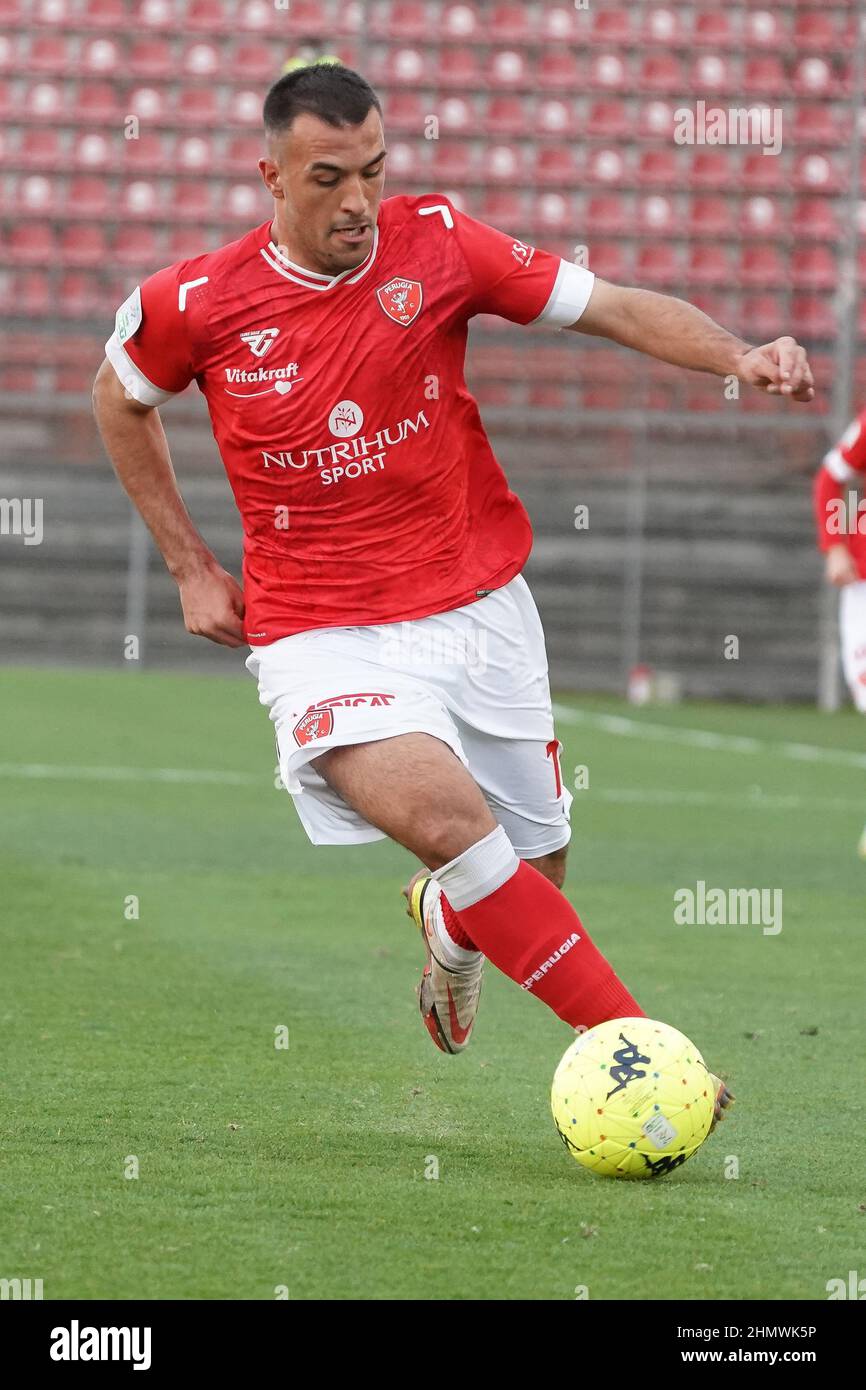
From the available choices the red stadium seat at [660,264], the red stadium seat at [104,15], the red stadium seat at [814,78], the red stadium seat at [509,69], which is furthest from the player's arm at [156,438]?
the red stadium seat at [104,15]

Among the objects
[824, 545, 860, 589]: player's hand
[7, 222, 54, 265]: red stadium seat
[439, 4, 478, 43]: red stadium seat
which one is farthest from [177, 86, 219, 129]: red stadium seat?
[824, 545, 860, 589]: player's hand

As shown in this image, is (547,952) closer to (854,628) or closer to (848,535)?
(848,535)

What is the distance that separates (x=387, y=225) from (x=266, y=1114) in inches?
72.9

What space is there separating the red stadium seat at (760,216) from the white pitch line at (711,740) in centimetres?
801

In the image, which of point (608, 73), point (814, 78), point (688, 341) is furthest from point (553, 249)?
point (688, 341)

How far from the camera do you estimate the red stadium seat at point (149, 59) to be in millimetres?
25969

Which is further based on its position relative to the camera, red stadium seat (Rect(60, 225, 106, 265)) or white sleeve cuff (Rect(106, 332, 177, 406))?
red stadium seat (Rect(60, 225, 106, 265))

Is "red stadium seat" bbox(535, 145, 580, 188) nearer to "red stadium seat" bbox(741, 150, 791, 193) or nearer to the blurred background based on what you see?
the blurred background

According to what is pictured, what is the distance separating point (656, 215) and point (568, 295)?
2166 centimetres

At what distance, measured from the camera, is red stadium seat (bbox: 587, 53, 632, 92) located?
25141 millimetres

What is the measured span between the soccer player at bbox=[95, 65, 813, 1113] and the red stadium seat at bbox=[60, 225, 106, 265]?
2216cm

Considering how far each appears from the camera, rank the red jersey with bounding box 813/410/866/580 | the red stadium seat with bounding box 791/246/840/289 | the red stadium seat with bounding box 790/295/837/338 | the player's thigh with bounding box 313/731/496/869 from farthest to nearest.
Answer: the red stadium seat with bounding box 791/246/840/289
the red stadium seat with bounding box 790/295/837/338
the red jersey with bounding box 813/410/866/580
the player's thigh with bounding box 313/731/496/869

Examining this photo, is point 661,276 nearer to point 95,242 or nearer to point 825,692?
point 825,692

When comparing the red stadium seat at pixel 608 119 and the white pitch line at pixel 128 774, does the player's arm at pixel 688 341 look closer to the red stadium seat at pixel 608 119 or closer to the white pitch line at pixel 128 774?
the white pitch line at pixel 128 774
